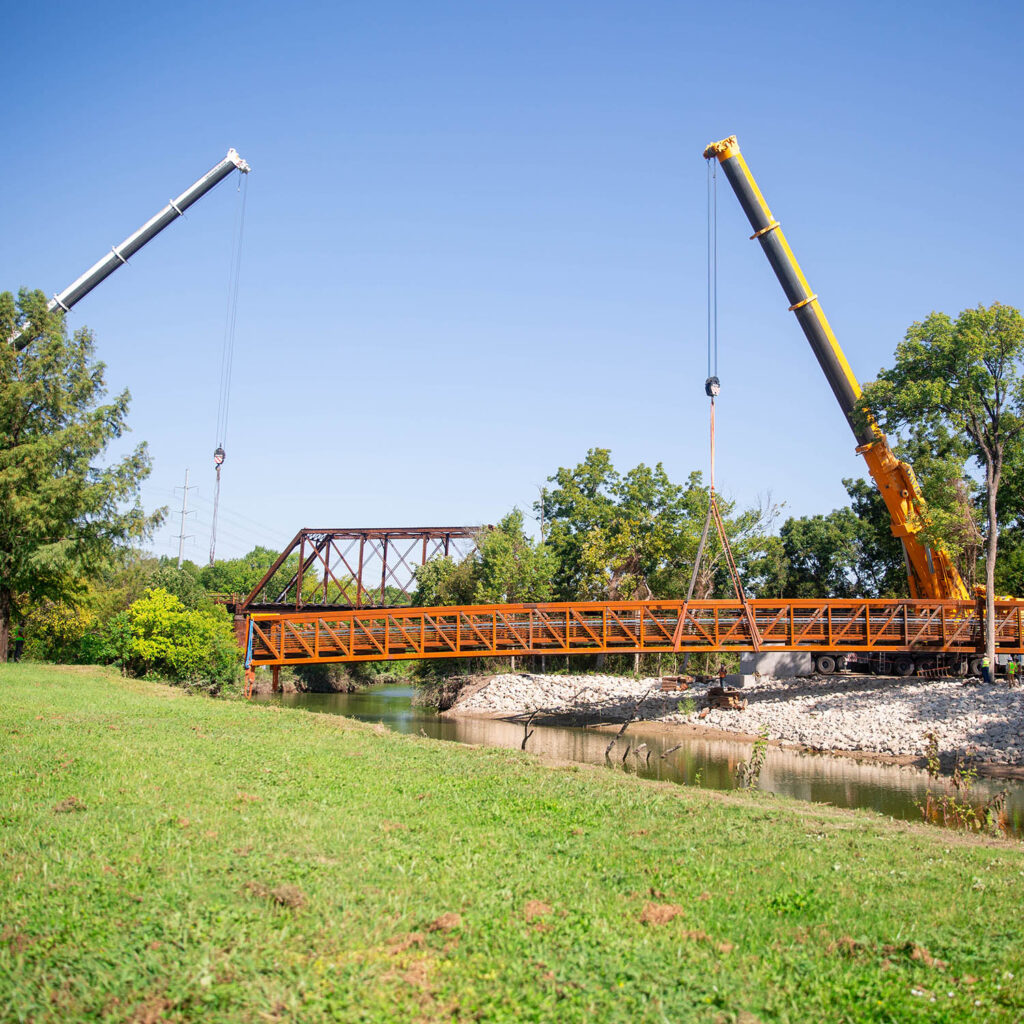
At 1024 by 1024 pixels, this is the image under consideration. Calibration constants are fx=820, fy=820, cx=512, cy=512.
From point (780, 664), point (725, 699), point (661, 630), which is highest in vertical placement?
point (661, 630)

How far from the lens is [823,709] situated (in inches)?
1372

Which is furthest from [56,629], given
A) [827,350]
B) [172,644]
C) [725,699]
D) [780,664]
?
[827,350]

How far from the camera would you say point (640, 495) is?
54.6 meters

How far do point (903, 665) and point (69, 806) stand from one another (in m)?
38.0

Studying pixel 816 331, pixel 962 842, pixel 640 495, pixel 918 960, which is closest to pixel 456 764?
pixel 962 842

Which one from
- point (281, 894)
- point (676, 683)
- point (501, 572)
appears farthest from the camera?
point (501, 572)

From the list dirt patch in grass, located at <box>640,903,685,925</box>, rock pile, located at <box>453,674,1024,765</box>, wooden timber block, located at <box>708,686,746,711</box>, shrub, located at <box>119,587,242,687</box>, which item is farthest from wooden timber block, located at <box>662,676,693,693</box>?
dirt patch in grass, located at <box>640,903,685,925</box>

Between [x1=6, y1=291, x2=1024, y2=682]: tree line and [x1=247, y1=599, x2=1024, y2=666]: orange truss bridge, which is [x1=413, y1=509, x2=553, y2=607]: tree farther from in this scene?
[x1=247, y1=599, x2=1024, y2=666]: orange truss bridge

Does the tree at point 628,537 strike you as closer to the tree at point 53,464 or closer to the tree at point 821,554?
the tree at point 821,554

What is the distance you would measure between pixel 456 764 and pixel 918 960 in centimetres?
1085

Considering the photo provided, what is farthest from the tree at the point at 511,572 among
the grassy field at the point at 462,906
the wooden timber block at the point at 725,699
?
the grassy field at the point at 462,906

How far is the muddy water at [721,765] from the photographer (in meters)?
21.0

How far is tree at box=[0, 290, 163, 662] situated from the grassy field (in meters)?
21.3

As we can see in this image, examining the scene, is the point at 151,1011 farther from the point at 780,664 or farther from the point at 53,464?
the point at 780,664
